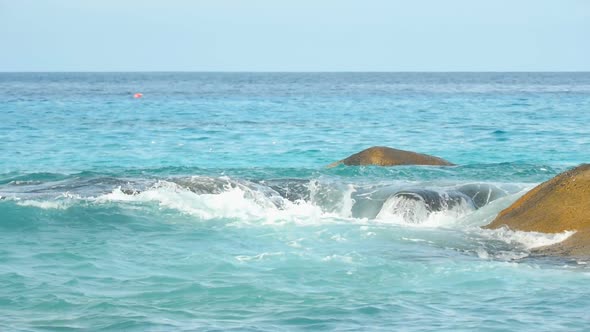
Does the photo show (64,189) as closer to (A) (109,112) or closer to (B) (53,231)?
(B) (53,231)

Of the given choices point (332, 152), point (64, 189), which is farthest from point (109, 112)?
point (64, 189)

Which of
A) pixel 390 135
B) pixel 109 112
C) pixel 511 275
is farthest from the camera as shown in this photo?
pixel 109 112

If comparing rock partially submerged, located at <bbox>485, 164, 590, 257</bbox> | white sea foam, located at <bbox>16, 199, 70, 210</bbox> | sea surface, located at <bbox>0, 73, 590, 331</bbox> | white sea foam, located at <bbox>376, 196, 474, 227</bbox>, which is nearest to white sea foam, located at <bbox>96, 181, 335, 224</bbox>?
sea surface, located at <bbox>0, 73, 590, 331</bbox>

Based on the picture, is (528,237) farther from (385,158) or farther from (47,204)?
(385,158)

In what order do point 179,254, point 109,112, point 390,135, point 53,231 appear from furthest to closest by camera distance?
1. point 109,112
2. point 390,135
3. point 53,231
4. point 179,254

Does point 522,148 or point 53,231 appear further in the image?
point 522,148

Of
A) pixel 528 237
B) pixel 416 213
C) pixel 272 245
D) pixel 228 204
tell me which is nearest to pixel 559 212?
pixel 528 237

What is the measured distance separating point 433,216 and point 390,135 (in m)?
19.1

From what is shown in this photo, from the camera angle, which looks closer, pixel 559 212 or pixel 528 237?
A: pixel 528 237

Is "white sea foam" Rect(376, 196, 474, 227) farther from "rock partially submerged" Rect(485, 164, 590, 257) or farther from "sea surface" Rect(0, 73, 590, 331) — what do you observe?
"rock partially submerged" Rect(485, 164, 590, 257)

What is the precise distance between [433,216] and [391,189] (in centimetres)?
193

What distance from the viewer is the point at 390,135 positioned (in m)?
33.3

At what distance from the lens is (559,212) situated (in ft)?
40.7

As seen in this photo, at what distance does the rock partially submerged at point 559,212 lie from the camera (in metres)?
11.8
